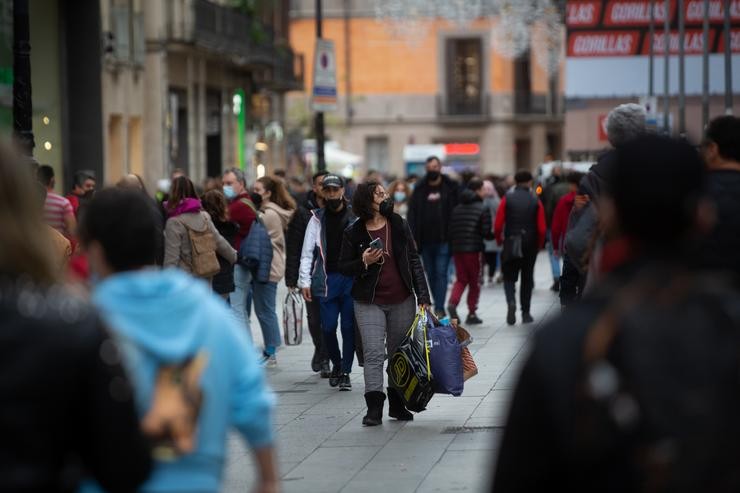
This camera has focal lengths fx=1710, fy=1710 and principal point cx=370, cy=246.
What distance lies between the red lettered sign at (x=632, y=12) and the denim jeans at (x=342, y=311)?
33314 millimetres

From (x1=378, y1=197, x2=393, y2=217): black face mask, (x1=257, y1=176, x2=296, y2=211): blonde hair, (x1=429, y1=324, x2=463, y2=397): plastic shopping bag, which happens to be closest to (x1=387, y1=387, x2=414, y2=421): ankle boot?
(x1=429, y1=324, x2=463, y2=397): plastic shopping bag

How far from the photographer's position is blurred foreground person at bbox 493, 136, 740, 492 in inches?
136

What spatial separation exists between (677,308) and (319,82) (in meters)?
23.4

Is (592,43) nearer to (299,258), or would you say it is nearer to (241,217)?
(241,217)

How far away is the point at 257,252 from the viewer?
16.0 meters

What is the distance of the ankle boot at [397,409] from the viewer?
39.3ft

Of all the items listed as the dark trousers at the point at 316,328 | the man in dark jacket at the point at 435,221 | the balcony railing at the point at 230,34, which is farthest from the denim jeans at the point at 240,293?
the balcony railing at the point at 230,34

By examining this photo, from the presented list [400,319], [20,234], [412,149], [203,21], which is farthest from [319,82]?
[412,149]

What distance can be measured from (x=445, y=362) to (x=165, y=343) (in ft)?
24.7

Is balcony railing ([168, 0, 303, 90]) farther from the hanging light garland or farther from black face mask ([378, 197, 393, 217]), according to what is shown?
black face mask ([378, 197, 393, 217])

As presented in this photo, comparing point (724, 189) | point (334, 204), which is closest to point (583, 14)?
point (334, 204)

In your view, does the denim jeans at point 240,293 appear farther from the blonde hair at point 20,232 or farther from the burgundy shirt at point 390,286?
the blonde hair at point 20,232

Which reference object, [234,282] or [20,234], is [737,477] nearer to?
[20,234]

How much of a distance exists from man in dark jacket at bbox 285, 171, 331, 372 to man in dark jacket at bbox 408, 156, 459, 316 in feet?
16.0
